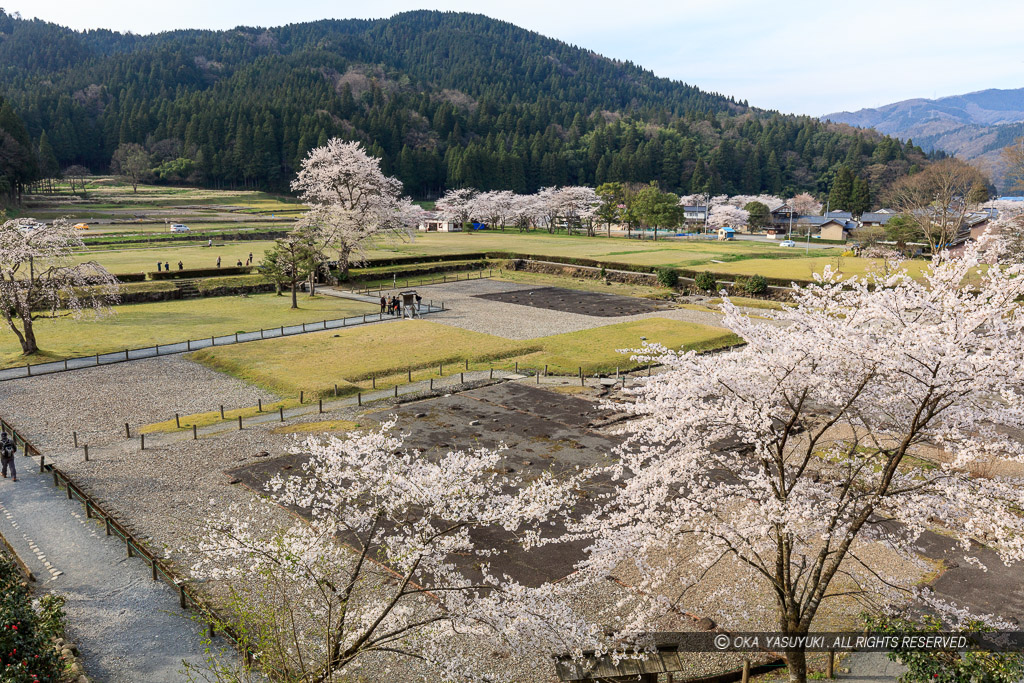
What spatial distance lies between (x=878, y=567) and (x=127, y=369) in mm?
29230

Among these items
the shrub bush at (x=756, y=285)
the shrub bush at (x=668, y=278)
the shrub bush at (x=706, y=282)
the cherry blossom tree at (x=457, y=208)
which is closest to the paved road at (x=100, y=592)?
the shrub bush at (x=706, y=282)

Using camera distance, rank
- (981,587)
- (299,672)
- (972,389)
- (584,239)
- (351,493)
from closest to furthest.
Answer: (972,389)
(351,493)
(299,672)
(981,587)
(584,239)

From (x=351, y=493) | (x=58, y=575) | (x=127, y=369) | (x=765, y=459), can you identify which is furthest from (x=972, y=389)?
(x=127, y=369)

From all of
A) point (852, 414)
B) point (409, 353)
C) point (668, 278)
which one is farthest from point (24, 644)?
point (668, 278)

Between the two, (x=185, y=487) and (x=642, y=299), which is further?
(x=642, y=299)

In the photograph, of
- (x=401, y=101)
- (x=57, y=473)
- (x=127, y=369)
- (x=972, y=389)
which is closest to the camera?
(x=972, y=389)

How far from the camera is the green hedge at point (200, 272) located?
4816 centimetres

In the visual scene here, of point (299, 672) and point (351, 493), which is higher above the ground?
point (351, 493)

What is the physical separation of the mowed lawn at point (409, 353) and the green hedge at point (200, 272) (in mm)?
20089

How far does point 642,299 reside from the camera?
158 feet

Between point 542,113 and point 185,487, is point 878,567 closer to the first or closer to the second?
point 185,487

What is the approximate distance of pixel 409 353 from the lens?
1250 inches

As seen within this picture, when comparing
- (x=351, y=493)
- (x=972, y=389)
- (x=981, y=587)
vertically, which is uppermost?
(x=972, y=389)

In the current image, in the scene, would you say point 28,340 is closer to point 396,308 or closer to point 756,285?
point 396,308
